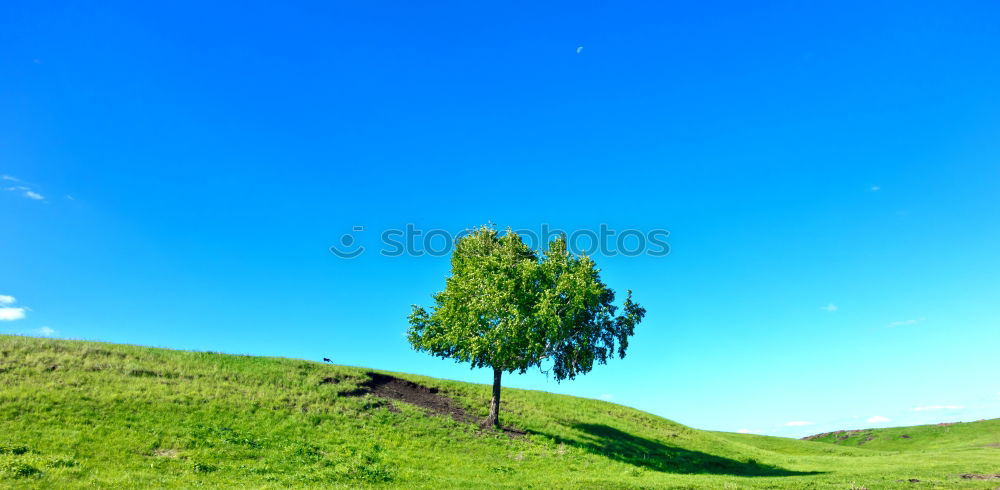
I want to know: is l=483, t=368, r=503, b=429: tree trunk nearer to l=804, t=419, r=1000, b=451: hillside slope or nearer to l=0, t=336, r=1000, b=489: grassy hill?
l=0, t=336, r=1000, b=489: grassy hill

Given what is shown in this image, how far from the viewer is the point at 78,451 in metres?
23.9

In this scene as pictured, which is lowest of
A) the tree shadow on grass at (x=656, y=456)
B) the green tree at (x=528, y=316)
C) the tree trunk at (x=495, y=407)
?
the tree shadow on grass at (x=656, y=456)

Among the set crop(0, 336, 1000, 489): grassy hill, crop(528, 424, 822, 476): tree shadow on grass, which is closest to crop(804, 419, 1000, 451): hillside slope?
crop(0, 336, 1000, 489): grassy hill

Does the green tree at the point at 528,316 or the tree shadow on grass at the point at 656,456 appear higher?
the green tree at the point at 528,316

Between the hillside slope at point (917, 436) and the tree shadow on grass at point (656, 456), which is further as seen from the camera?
the hillside slope at point (917, 436)

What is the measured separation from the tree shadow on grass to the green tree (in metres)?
6.23

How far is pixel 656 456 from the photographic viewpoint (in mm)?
42500

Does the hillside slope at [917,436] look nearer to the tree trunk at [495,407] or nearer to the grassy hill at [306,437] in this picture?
the grassy hill at [306,437]

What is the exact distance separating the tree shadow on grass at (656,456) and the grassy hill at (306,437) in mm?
230

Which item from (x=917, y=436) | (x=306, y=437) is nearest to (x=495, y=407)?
(x=306, y=437)

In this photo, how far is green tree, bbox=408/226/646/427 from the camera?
39.5 meters

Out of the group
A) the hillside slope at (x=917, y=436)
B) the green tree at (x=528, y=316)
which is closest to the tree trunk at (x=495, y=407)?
the green tree at (x=528, y=316)

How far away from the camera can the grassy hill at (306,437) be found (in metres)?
24.3

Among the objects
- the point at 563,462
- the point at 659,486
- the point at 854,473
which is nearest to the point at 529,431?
the point at 563,462
